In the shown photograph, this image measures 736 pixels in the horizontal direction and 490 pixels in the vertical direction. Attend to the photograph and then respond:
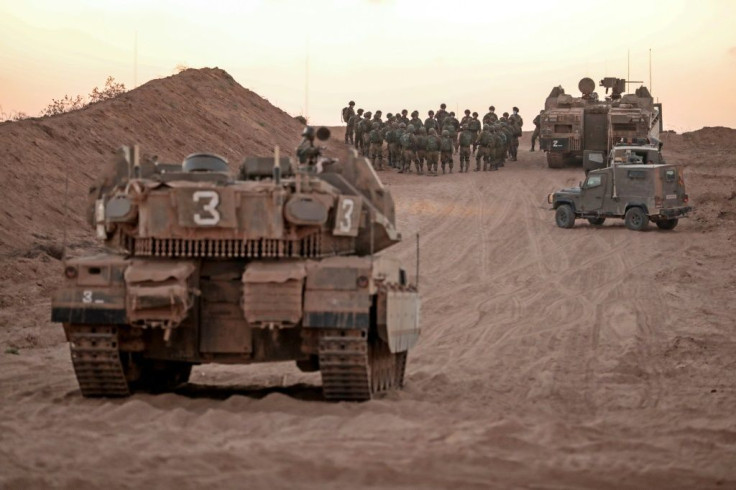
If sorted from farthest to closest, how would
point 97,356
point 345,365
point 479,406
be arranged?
point 479,406, point 97,356, point 345,365

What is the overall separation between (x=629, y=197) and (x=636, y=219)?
0.63 metres

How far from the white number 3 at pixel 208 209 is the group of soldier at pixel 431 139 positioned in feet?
111

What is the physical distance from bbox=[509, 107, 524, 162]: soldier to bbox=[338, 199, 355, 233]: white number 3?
36.5m

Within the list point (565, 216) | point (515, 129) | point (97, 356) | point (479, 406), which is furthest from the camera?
point (515, 129)

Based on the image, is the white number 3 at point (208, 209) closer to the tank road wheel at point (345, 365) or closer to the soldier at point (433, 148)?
the tank road wheel at point (345, 365)

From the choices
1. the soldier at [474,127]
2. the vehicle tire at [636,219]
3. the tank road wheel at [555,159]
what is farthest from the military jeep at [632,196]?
the soldier at [474,127]

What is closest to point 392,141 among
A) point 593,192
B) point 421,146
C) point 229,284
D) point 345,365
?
point 421,146

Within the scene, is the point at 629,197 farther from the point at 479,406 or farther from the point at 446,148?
the point at 479,406

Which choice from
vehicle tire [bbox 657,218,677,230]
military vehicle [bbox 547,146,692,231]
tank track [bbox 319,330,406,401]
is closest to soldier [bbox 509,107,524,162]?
military vehicle [bbox 547,146,692,231]

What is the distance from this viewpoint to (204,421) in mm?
12164

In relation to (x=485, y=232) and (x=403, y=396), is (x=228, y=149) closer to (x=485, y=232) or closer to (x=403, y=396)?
(x=485, y=232)

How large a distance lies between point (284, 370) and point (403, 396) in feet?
11.3

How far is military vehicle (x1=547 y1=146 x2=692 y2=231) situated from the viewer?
32875 millimetres

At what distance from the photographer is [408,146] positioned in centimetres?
4716
